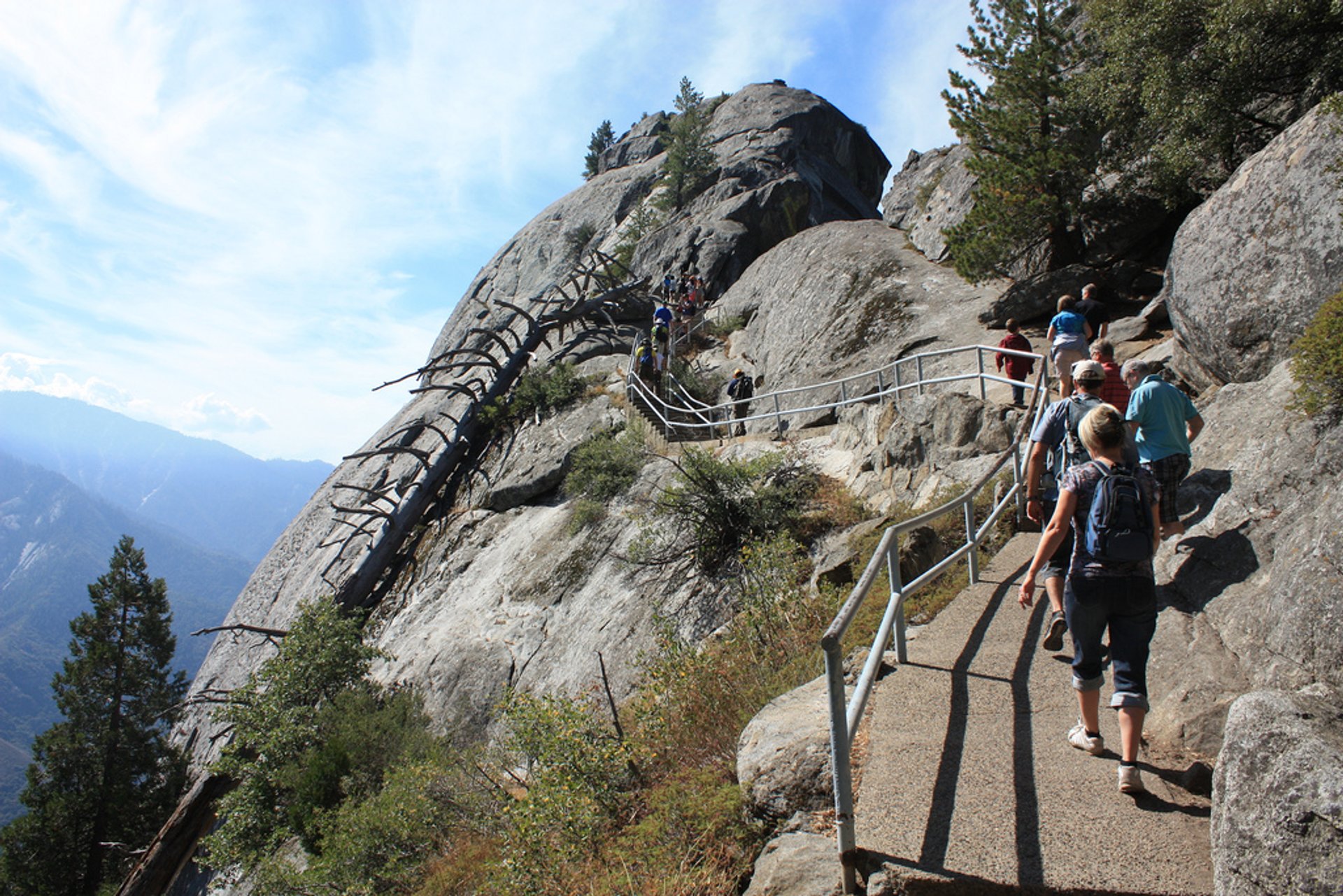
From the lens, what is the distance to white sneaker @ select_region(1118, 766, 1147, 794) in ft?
11.5

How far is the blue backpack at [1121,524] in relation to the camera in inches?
147

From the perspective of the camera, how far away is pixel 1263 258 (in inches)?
319

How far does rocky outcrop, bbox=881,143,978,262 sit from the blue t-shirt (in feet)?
40.7

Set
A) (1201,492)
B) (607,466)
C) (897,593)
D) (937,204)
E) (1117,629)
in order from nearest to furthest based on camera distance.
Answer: (1117,629) → (897,593) → (1201,492) → (607,466) → (937,204)

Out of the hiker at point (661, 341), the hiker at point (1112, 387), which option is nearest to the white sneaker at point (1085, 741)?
the hiker at point (1112, 387)

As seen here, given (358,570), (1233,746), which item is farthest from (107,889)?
(1233,746)

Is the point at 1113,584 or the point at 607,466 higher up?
the point at 607,466

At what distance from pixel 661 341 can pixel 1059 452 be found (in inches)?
642

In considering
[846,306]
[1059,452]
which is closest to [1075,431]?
[1059,452]

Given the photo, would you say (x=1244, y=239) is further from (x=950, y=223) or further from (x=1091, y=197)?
(x=950, y=223)

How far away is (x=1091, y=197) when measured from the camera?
15867 millimetres

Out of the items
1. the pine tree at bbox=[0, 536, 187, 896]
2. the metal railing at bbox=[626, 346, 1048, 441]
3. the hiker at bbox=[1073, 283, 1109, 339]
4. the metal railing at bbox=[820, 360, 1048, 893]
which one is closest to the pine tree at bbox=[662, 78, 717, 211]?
the metal railing at bbox=[626, 346, 1048, 441]

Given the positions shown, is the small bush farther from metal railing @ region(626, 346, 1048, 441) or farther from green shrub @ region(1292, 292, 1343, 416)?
green shrub @ region(1292, 292, 1343, 416)

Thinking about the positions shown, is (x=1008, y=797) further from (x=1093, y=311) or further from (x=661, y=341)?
(x=661, y=341)
